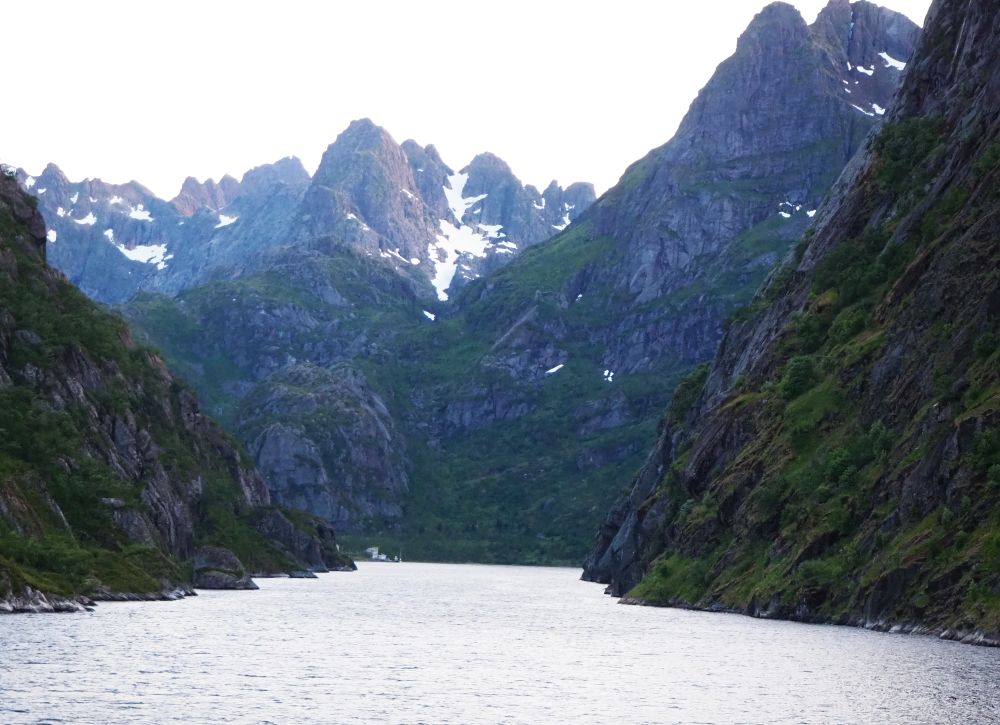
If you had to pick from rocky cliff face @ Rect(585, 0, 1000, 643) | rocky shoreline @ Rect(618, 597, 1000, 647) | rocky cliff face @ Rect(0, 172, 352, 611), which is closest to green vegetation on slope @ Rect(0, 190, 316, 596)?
rocky cliff face @ Rect(0, 172, 352, 611)

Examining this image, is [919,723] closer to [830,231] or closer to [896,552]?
[896,552]

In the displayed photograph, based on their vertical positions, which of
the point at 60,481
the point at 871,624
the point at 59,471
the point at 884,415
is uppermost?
the point at 884,415

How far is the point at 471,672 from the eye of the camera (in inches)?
3642

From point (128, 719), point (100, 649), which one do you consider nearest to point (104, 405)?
point (100, 649)

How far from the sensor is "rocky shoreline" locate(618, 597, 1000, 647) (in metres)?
99.3

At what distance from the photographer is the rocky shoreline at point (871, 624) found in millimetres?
99312

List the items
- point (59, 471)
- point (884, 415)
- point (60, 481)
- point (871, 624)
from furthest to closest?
point (59, 471) < point (60, 481) < point (884, 415) < point (871, 624)

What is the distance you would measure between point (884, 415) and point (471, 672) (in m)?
63.8

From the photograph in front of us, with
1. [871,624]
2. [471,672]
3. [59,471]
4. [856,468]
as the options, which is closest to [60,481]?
[59,471]

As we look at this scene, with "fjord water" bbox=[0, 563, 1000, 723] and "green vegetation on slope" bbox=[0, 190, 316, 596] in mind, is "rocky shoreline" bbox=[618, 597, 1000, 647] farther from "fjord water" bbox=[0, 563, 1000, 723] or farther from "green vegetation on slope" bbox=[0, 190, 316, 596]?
"green vegetation on slope" bbox=[0, 190, 316, 596]

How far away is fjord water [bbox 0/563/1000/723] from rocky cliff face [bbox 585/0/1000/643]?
6.59m

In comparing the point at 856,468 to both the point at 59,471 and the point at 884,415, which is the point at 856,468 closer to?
the point at 884,415

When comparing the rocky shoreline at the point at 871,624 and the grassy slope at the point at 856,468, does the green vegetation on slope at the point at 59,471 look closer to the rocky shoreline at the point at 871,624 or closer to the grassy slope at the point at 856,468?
the rocky shoreline at the point at 871,624

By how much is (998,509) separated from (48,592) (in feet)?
284
